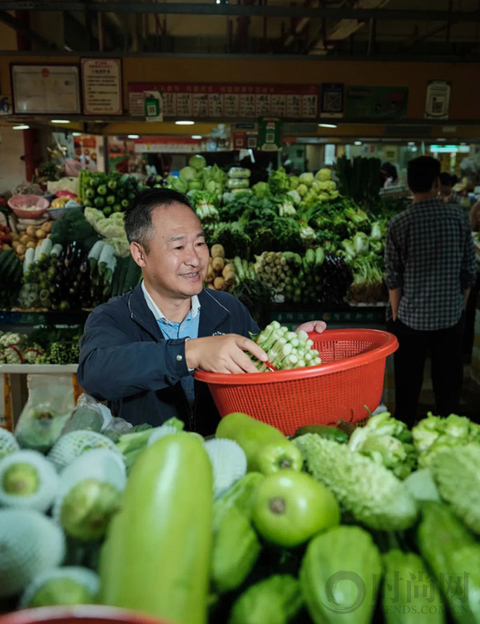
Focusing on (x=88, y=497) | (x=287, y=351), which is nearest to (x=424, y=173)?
(x=287, y=351)

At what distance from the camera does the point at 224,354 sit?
5.60ft

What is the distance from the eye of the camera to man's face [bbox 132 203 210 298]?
88.1 inches

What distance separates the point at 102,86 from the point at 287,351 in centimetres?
519

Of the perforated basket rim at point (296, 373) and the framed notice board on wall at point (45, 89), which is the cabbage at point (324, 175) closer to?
the framed notice board on wall at point (45, 89)

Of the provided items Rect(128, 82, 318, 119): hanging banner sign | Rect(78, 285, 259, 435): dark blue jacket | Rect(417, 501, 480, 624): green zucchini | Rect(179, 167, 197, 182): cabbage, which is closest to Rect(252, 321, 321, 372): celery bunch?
Rect(78, 285, 259, 435): dark blue jacket

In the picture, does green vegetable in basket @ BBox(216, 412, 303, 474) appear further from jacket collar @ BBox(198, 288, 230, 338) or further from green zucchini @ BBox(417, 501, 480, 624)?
jacket collar @ BBox(198, 288, 230, 338)

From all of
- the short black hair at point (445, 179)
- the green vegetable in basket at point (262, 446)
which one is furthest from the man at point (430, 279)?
the short black hair at point (445, 179)

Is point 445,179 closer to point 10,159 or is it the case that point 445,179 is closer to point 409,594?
point 10,159

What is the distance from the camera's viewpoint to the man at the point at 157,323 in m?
1.88

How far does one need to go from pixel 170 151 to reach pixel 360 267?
8936mm

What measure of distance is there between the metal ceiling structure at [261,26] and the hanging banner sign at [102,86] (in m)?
0.19

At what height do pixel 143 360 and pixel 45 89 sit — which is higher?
pixel 45 89

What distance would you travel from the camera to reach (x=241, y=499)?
1032 millimetres

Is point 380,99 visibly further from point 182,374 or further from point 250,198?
point 182,374
